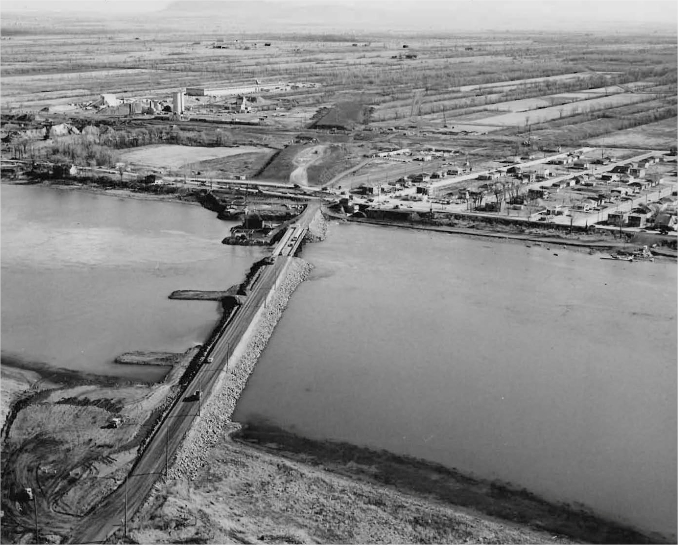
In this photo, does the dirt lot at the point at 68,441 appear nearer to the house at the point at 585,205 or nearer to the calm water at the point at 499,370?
the calm water at the point at 499,370

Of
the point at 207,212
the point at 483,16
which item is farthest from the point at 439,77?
the point at 483,16

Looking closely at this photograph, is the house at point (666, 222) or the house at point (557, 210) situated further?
the house at point (557, 210)

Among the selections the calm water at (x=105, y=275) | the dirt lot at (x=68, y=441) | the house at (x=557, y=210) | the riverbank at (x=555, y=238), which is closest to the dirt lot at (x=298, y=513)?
the dirt lot at (x=68, y=441)

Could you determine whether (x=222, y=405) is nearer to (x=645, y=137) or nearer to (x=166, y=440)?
(x=166, y=440)

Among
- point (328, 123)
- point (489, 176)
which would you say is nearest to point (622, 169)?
point (489, 176)

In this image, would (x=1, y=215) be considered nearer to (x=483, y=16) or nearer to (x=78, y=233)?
(x=78, y=233)

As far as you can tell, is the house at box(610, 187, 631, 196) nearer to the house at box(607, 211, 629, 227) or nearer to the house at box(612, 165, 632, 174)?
the house at box(612, 165, 632, 174)
